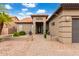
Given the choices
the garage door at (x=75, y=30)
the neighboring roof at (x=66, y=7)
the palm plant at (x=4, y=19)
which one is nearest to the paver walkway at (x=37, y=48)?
the garage door at (x=75, y=30)

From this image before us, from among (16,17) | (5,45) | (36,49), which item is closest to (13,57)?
(36,49)

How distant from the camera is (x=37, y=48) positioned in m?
12.2

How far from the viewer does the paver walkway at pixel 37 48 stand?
11.0 meters

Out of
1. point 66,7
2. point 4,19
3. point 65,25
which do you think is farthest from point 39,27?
point 4,19

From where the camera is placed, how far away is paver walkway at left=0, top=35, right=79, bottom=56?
10984 millimetres

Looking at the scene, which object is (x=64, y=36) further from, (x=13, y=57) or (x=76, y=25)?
(x=13, y=57)

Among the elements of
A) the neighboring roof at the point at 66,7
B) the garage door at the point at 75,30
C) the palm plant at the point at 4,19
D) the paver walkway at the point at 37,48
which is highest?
the neighboring roof at the point at 66,7

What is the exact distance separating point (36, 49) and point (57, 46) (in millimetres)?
1574

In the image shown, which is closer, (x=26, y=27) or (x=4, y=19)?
(x=26, y=27)

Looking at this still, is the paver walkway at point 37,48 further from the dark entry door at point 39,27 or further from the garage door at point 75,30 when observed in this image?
the garage door at point 75,30

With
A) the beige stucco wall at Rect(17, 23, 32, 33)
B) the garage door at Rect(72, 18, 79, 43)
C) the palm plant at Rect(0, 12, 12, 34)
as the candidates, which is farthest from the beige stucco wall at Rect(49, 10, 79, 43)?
the palm plant at Rect(0, 12, 12, 34)

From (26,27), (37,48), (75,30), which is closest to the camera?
(37,48)

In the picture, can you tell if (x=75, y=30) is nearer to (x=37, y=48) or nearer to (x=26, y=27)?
(x=37, y=48)

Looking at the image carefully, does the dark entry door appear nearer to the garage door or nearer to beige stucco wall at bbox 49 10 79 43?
beige stucco wall at bbox 49 10 79 43
